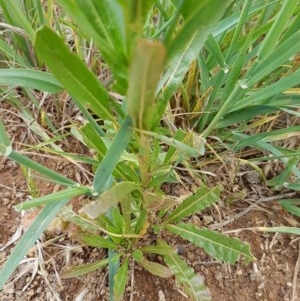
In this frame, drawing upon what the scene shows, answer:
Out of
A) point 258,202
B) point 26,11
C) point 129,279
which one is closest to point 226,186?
point 258,202

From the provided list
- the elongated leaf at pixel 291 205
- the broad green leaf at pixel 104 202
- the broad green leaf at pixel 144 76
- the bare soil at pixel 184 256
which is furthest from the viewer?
Answer: the elongated leaf at pixel 291 205

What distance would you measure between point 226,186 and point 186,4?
730 mm

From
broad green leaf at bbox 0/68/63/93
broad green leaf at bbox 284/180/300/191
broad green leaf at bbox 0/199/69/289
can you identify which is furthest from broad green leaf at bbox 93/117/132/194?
broad green leaf at bbox 284/180/300/191

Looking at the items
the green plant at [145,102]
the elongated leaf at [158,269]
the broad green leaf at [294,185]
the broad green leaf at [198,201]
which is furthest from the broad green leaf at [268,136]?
the elongated leaf at [158,269]

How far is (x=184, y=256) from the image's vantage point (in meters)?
1.05

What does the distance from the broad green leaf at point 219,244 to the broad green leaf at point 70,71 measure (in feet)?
1.18

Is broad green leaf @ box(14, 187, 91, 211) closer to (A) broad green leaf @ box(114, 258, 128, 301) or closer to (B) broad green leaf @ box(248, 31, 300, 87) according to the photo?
(A) broad green leaf @ box(114, 258, 128, 301)

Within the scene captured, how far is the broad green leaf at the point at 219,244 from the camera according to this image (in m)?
0.83

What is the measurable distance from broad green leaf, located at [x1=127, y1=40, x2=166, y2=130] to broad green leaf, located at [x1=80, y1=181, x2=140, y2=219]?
111mm

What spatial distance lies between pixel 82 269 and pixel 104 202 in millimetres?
375

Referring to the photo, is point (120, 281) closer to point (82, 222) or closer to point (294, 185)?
point (82, 222)

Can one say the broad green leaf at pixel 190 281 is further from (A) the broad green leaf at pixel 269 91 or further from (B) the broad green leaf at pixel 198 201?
(A) the broad green leaf at pixel 269 91

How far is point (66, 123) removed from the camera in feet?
3.82

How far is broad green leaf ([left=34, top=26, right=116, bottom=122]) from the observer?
1.51 feet
